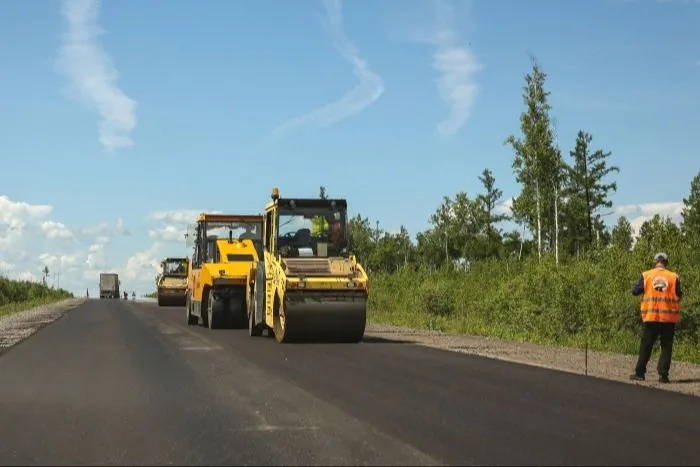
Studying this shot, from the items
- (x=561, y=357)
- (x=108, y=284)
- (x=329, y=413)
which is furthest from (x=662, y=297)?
(x=108, y=284)

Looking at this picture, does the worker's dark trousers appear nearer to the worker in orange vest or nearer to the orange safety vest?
the worker in orange vest

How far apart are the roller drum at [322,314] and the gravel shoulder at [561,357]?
187cm

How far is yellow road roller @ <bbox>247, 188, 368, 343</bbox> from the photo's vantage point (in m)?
19.4

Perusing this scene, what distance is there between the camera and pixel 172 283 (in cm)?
5394

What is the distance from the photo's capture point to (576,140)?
Result: 85000 mm

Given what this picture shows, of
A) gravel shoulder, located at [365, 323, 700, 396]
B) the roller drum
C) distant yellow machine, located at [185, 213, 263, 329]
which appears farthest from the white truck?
the roller drum

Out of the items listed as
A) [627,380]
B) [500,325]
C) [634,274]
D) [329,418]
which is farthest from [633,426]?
[500,325]

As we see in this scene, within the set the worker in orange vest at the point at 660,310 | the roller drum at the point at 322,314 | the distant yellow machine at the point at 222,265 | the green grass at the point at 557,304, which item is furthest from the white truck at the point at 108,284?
the worker in orange vest at the point at 660,310

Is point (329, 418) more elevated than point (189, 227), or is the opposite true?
point (189, 227)

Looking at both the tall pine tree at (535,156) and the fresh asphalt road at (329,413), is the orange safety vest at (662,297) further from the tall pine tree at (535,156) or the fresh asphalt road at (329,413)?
the tall pine tree at (535,156)

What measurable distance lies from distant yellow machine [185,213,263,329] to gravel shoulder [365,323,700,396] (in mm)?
4283

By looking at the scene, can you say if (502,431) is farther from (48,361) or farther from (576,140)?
(576,140)

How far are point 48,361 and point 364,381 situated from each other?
268 inches

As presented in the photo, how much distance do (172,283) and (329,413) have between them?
45645 millimetres
